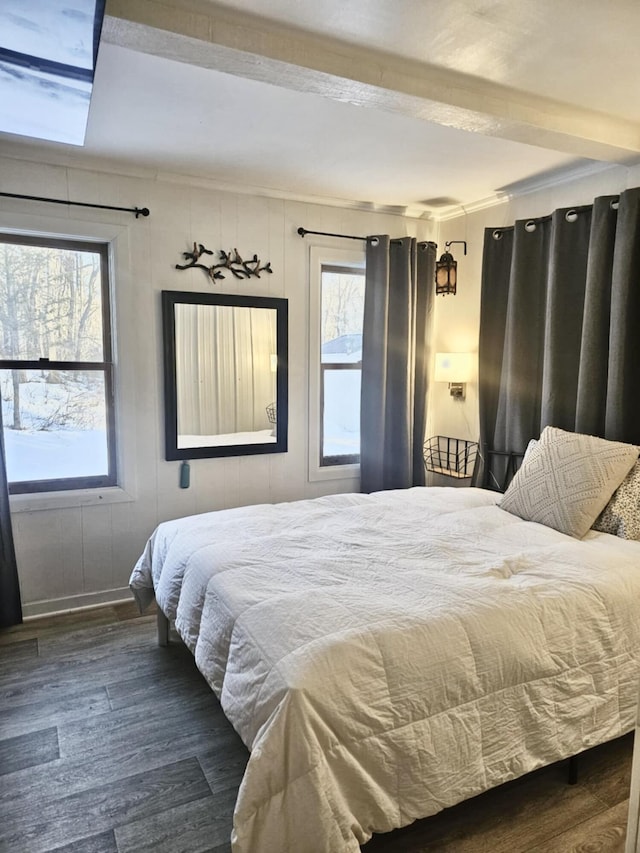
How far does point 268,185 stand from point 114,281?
45.7 inches

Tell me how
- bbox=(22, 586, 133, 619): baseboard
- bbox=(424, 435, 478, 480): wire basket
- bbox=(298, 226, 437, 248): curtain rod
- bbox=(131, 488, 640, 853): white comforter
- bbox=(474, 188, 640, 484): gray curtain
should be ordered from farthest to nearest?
bbox=(424, 435, 478, 480): wire basket, bbox=(298, 226, 437, 248): curtain rod, bbox=(22, 586, 133, 619): baseboard, bbox=(474, 188, 640, 484): gray curtain, bbox=(131, 488, 640, 853): white comforter

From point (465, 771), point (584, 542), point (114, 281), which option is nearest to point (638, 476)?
point (584, 542)

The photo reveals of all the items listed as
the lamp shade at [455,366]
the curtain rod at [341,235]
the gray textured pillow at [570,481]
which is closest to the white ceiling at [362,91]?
the curtain rod at [341,235]

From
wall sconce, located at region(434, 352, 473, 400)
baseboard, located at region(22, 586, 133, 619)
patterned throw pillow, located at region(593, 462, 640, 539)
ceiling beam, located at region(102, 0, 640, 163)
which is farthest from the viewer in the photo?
wall sconce, located at region(434, 352, 473, 400)

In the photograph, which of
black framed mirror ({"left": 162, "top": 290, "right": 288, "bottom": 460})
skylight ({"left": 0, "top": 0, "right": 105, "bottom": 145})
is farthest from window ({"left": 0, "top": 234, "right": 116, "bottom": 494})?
skylight ({"left": 0, "top": 0, "right": 105, "bottom": 145})

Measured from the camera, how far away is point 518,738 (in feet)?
5.69

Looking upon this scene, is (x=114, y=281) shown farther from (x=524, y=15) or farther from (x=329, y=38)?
(x=524, y=15)

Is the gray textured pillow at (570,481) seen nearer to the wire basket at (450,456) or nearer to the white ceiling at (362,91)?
the wire basket at (450,456)

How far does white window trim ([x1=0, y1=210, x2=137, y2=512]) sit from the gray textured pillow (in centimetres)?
221

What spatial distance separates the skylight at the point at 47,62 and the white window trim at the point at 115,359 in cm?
68

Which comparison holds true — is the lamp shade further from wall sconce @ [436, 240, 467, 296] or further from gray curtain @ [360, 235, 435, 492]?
wall sconce @ [436, 240, 467, 296]

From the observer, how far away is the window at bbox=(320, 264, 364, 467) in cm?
408

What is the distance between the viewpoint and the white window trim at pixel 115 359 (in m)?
3.12

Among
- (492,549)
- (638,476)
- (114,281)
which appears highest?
(114,281)
